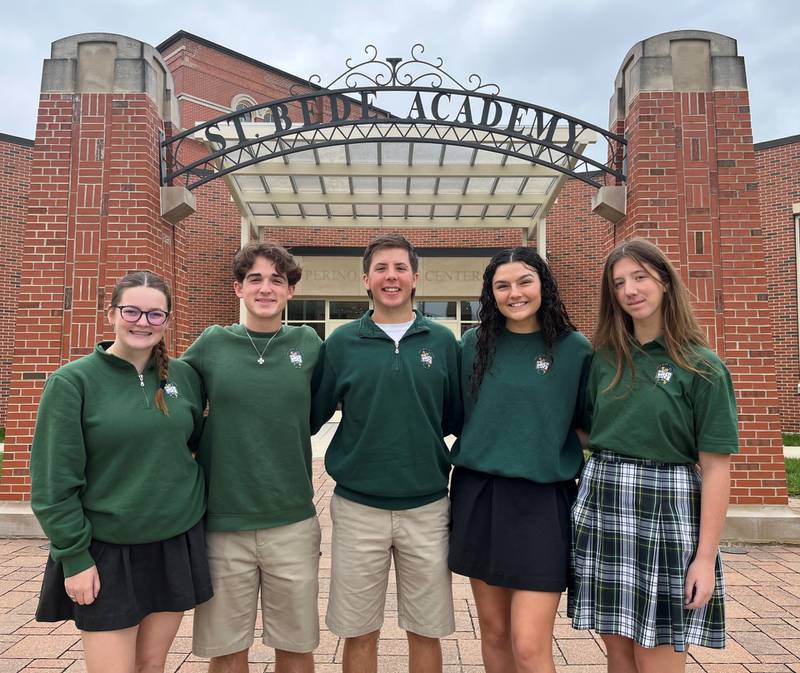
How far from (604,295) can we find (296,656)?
195 cm

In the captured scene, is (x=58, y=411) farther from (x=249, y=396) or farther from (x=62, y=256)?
(x=62, y=256)

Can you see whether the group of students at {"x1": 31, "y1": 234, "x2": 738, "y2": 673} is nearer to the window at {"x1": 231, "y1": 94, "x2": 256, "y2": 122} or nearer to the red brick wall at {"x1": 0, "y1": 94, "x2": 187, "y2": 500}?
the red brick wall at {"x1": 0, "y1": 94, "x2": 187, "y2": 500}

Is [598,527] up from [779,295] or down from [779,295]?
down

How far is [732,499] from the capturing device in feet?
16.8

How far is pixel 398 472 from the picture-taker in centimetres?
244

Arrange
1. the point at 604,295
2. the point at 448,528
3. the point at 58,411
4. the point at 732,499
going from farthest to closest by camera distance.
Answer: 1. the point at 732,499
2. the point at 448,528
3. the point at 604,295
4. the point at 58,411

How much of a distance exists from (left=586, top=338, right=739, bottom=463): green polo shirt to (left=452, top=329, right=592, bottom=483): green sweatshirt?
164mm

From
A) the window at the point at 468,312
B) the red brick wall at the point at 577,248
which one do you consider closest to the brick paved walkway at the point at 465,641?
the red brick wall at the point at 577,248

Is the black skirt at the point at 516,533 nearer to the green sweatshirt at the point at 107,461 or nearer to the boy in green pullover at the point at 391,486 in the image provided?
the boy in green pullover at the point at 391,486

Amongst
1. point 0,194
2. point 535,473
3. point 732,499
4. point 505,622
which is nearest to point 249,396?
point 535,473

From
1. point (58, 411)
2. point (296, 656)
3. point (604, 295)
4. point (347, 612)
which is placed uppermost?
point (604, 295)

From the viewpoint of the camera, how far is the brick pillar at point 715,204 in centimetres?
512

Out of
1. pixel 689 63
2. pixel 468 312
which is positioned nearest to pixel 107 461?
pixel 689 63

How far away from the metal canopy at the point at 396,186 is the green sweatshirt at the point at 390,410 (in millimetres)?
5938
